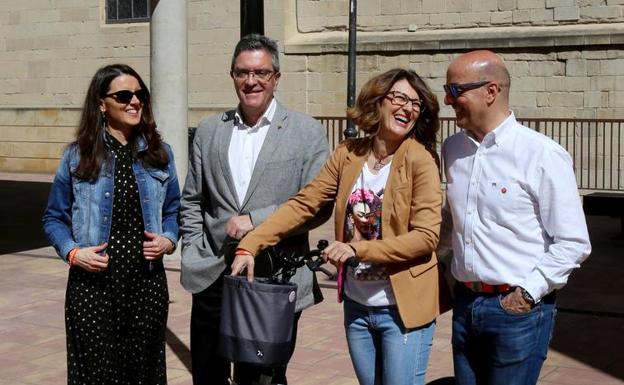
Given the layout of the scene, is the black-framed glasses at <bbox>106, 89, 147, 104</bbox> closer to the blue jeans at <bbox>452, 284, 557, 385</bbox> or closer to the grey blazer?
the grey blazer

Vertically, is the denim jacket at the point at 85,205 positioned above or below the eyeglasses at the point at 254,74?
below

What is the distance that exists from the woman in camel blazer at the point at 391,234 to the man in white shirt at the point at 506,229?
0.17 metres

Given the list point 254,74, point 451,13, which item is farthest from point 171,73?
point 451,13

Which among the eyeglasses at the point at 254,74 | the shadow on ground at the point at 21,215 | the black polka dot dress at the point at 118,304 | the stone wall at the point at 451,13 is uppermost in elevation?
the stone wall at the point at 451,13

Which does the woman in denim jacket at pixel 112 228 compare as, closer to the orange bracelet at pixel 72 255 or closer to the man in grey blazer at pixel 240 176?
the orange bracelet at pixel 72 255

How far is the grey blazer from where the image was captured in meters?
4.66

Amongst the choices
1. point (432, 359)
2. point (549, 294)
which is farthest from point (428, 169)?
point (432, 359)

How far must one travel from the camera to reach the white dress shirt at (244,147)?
4.70m

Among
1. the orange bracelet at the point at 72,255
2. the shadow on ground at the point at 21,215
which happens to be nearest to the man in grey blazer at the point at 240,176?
the orange bracelet at the point at 72,255

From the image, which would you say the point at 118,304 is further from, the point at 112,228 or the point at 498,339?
the point at 498,339

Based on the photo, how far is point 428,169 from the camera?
3.97 meters

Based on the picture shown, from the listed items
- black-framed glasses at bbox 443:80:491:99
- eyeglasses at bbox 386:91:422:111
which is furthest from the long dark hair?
black-framed glasses at bbox 443:80:491:99

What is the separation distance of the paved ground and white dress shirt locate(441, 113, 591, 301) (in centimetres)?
114

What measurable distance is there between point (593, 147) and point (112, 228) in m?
14.1
